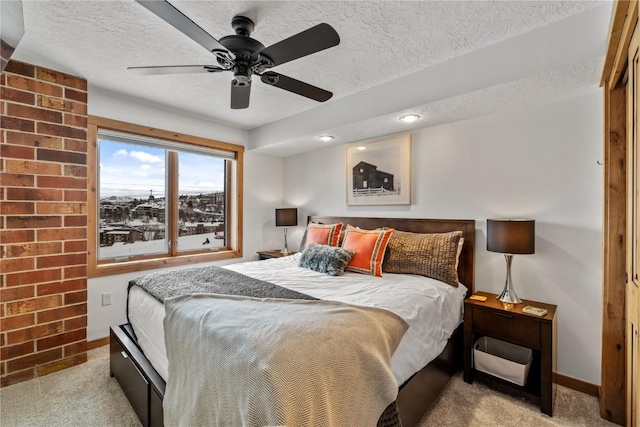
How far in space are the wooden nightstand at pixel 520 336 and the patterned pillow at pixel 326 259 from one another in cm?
102

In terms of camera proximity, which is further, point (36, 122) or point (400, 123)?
point (400, 123)

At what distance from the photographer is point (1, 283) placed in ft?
7.22

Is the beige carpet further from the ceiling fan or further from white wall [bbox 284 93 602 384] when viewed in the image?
the ceiling fan

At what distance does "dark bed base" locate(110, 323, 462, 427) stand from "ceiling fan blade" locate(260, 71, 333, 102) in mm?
1859

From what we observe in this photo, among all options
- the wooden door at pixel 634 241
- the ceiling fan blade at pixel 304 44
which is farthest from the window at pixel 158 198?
the wooden door at pixel 634 241

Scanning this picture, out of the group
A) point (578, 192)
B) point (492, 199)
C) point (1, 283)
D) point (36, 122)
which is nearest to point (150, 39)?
point (36, 122)

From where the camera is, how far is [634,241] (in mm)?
1451

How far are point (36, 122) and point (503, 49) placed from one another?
3.49 m

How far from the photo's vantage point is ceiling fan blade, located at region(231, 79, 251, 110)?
76.5 inches

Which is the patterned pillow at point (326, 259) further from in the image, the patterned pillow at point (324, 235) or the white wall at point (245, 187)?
the white wall at point (245, 187)

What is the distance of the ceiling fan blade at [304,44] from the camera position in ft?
4.69

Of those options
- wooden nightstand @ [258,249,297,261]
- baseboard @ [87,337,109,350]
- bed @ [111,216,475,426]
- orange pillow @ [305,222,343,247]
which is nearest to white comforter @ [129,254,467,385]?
bed @ [111,216,475,426]

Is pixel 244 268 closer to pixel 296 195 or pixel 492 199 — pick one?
pixel 296 195

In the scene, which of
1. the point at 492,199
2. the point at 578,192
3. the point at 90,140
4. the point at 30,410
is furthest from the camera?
the point at 90,140
